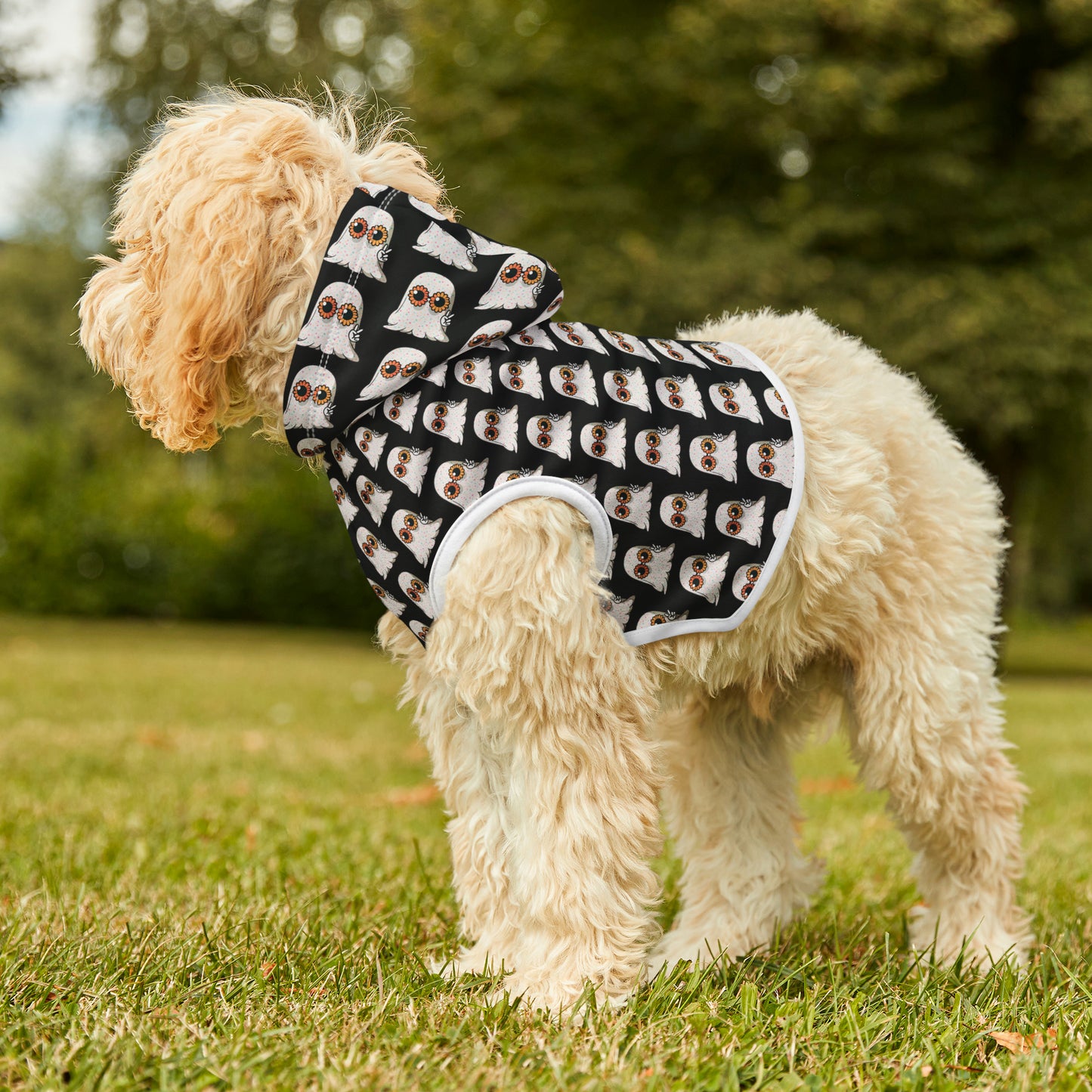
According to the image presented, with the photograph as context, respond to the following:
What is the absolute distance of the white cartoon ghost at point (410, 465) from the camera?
245 centimetres

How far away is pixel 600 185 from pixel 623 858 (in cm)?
1447

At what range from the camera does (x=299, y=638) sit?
19969 mm

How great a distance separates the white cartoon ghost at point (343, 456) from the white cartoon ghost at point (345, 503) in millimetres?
47

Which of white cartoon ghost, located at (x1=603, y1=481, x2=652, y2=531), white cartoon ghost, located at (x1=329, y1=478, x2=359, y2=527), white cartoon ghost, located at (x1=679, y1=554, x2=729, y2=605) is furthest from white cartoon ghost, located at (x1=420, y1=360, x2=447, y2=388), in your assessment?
white cartoon ghost, located at (x1=679, y1=554, x2=729, y2=605)

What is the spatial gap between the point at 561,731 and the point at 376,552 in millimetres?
572

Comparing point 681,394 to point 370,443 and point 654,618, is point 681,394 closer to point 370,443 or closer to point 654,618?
point 654,618

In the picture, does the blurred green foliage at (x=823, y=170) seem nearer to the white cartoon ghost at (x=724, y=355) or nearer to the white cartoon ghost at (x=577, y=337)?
the white cartoon ghost at (x=724, y=355)

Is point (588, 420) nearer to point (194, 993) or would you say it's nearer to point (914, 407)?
point (914, 407)

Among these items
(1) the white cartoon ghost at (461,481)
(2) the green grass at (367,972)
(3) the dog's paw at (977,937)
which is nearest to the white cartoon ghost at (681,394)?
(1) the white cartoon ghost at (461,481)

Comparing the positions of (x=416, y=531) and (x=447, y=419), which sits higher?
(x=447, y=419)

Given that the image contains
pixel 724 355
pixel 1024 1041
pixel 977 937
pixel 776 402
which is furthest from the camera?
pixel 977 937

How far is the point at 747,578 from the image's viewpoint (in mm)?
2658

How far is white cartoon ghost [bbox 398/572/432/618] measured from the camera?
8.27 ft

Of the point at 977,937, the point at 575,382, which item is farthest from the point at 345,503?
the point at 977,937
